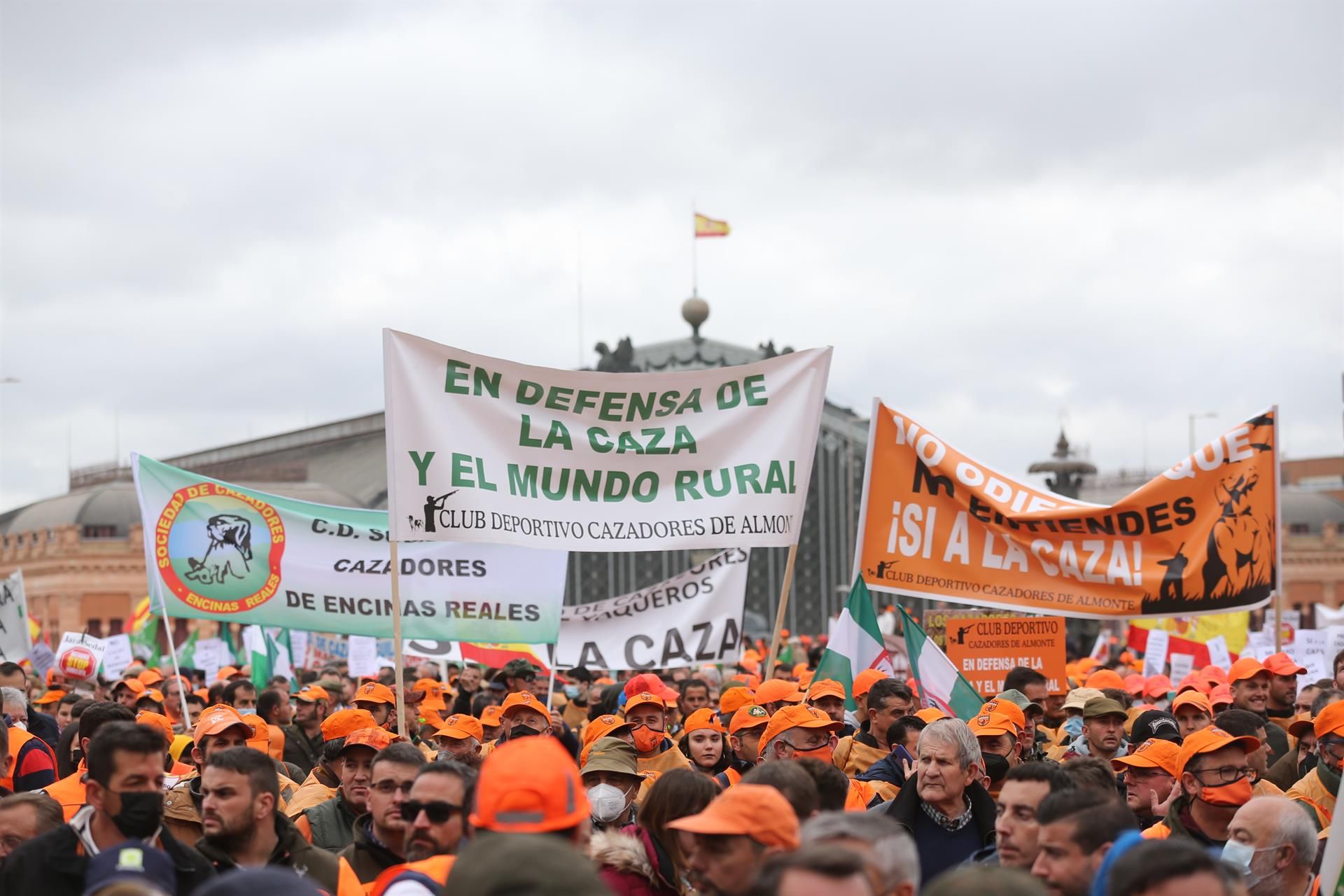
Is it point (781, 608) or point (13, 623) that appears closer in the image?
point (781, 608)

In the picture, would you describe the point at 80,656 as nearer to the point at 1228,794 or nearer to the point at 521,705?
the point at 521,705

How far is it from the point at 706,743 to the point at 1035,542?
3.43 m

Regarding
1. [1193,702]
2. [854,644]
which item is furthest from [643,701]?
[1193,702]

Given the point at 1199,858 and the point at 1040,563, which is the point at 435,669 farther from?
the point at 1199,858

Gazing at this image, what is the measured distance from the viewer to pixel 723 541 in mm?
9898

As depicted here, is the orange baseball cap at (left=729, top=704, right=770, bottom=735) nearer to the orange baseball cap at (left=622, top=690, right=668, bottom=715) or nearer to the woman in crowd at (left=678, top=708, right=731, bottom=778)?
Answer: the woman in crowd at (left=678, top=708, right=731, bottom=778)

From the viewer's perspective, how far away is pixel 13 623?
694 inches

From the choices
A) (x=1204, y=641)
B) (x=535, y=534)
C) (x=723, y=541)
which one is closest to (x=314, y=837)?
(x=535, y=534)

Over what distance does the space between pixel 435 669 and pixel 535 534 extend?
8154 millimetres

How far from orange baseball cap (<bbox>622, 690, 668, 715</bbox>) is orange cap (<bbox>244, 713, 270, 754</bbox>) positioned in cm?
193

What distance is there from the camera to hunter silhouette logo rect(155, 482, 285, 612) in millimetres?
12391

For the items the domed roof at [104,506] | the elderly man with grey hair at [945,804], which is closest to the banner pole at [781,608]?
the elderly man with grey hair at [945,804]

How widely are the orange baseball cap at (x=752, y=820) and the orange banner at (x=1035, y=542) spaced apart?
641 cm

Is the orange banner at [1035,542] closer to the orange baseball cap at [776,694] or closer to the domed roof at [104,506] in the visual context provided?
the orange baseball cap at [776,694]
